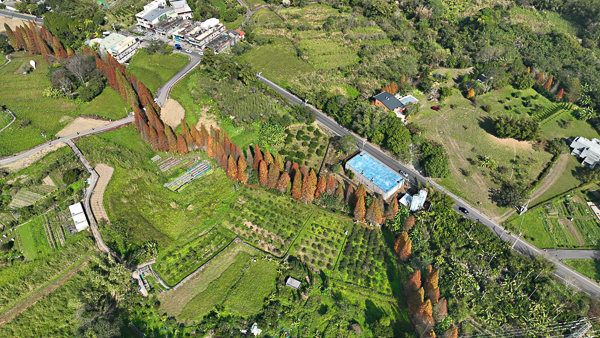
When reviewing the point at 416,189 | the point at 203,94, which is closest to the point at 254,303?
the point at 416,189

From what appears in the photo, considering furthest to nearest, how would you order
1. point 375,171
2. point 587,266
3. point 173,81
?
point 173,81 → point 375,171 → point 587,266

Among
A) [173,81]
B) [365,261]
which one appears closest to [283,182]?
[365,261]

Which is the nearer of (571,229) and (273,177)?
(571,229)

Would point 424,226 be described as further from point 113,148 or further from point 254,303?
point 113,148

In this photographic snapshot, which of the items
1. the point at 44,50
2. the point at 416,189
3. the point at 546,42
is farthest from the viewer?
the point at 546,42

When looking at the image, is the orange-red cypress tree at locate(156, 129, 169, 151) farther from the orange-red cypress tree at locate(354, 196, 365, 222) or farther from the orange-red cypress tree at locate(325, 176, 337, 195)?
the orange-red cypress tree at locate(354, 196, 365, 222)

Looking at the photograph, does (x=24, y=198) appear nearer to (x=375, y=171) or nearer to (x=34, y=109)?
(x=34, y=109)

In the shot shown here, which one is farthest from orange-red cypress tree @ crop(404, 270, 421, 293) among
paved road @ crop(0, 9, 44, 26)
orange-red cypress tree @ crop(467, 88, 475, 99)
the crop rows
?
paved road @ crop(0, 9, 44, 26)
